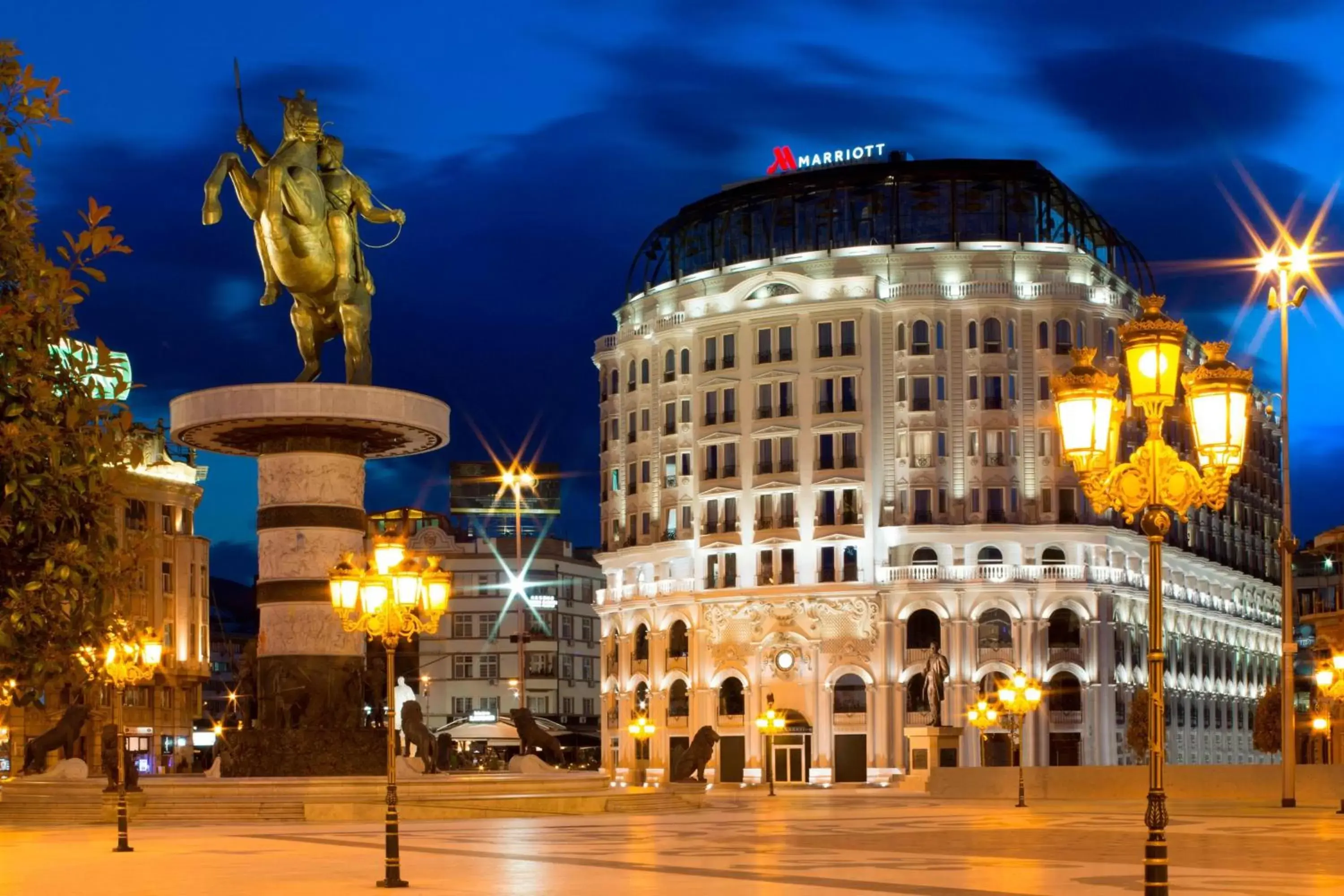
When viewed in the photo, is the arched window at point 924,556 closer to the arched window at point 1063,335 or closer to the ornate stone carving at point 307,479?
the arched window at point 1063,335

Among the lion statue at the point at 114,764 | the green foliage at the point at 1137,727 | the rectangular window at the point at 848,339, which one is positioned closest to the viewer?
the lion statue at the point at 114,764

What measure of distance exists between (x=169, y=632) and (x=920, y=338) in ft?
131

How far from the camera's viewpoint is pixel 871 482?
321 ft

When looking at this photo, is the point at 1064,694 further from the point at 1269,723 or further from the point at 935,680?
the point at 935,680

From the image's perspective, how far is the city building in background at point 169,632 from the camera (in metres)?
94.1

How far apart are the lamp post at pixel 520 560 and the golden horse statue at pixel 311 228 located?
2886cm

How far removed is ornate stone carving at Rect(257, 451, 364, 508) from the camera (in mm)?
40562

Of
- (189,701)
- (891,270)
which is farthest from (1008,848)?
(189,701)

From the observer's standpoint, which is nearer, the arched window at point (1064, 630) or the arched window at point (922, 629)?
the arched window at point (1064, 630)

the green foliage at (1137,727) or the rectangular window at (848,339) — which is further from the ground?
the rectangular window at (848,339)

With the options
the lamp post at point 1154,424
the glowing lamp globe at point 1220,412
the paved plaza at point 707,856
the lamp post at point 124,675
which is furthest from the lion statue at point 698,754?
the glowing lamp globe at point 1220,412

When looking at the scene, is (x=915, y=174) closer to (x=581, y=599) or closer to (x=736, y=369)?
(x=736, y=369)

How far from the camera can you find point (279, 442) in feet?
134

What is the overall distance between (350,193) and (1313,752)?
87256 mm
